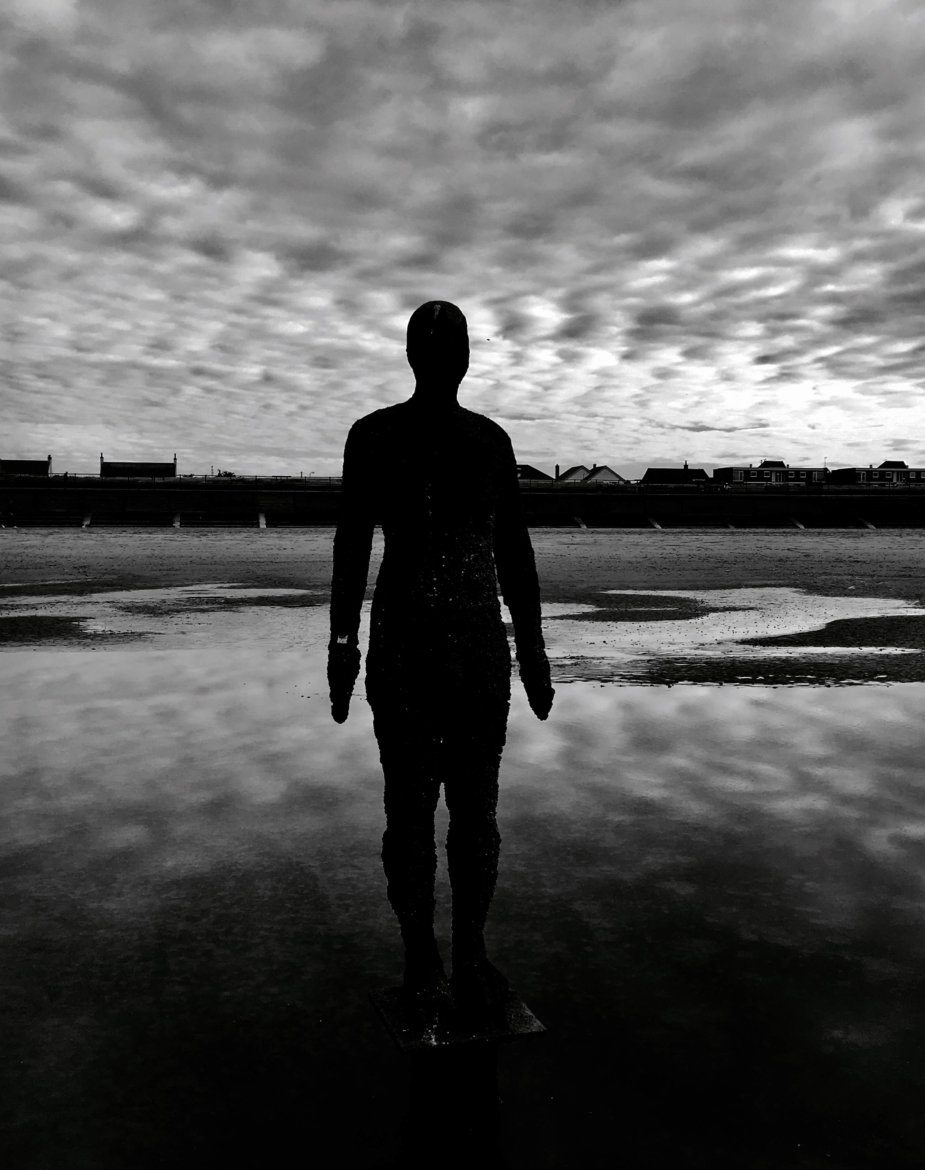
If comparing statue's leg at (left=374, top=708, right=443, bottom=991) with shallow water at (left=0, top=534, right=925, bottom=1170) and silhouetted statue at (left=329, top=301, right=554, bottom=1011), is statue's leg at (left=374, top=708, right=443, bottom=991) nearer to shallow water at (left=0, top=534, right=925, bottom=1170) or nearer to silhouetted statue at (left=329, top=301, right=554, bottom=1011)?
silhouetted statue at (left=329, top=301, right=554, bottom=1011)

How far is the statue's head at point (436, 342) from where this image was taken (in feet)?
8.84

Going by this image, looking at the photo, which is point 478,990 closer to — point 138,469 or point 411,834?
point 411,834

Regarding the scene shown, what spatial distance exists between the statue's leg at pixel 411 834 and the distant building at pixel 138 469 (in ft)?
264

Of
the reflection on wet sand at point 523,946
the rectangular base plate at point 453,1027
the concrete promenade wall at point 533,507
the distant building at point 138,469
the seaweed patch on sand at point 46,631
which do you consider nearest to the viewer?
the reflection on wet sand at point 523,946

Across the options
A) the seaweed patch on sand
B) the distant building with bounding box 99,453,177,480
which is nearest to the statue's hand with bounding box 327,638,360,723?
the seaweed patch on sand

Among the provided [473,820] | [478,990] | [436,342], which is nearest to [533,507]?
[436,342]

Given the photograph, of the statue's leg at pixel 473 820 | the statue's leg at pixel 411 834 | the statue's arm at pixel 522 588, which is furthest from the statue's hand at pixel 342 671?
the statue's arm at pixel 522 588

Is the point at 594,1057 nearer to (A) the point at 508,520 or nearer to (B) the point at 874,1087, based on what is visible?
(B) the point at 874,1087

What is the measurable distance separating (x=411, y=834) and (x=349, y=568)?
0.77m

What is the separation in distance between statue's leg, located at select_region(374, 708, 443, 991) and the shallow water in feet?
0.76

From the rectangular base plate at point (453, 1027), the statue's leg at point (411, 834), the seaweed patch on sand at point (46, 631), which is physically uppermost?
the statue's leg at point (411, 834)

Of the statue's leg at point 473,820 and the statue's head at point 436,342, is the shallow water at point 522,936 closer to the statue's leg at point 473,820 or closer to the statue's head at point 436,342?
the statue's leg at point 473,820

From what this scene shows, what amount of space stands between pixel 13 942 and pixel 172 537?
3448 cm

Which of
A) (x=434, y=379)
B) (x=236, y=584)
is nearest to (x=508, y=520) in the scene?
(x=434, y=379)
